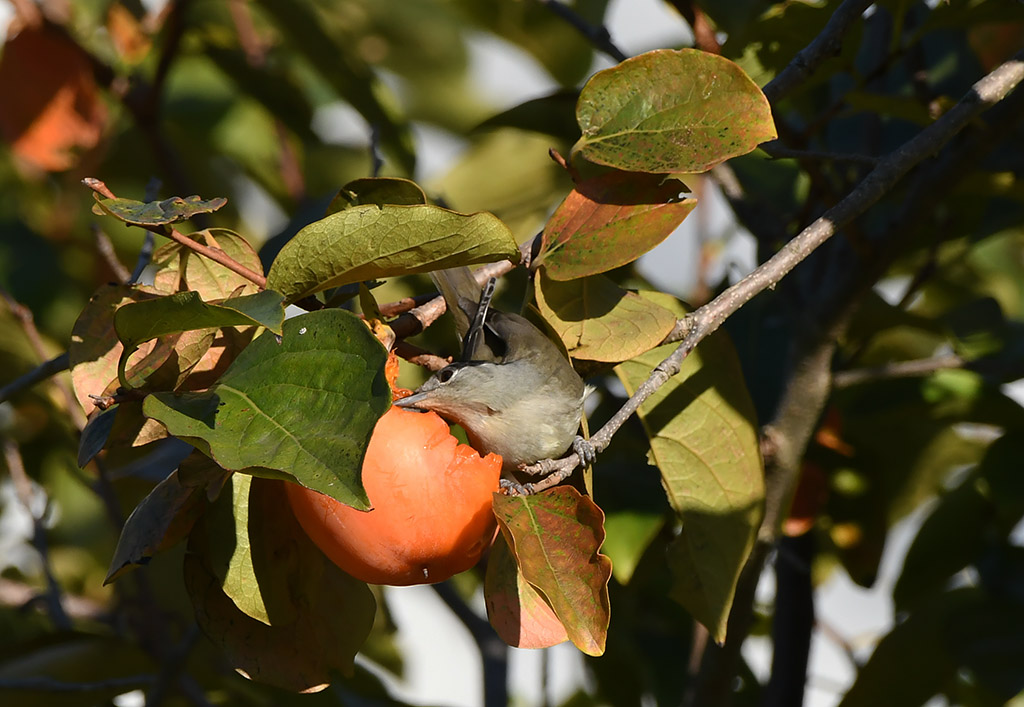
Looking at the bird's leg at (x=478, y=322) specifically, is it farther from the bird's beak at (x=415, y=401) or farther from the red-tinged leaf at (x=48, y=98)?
the red-tinged leaf at (x=48, y=98)

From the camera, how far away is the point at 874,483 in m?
1.79

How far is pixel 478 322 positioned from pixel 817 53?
411 mm

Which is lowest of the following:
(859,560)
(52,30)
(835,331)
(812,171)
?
(859,560)

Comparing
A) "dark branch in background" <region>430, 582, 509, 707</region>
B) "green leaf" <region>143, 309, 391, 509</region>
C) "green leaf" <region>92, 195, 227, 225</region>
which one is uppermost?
"green leaf" <region>92, 195, 227, 225</region>

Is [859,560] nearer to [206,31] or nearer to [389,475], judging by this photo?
[389,475]

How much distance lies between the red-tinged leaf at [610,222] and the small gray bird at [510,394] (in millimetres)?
76

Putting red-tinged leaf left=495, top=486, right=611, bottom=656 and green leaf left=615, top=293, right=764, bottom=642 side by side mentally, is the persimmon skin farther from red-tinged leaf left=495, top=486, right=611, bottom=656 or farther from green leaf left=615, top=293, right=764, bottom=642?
green leaf left=615, top=293, right=764, bottom=642

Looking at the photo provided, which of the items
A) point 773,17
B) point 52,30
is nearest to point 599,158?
point 773,17

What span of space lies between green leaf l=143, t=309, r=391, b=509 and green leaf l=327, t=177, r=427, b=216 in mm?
186

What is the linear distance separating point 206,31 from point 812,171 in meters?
1.40

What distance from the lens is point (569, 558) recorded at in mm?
810

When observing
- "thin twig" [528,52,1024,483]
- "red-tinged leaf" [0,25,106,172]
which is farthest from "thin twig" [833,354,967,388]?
"red-tinged leaf" [0,25,106,172]

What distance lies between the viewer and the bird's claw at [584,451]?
90cm

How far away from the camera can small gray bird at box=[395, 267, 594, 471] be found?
0.95 m
